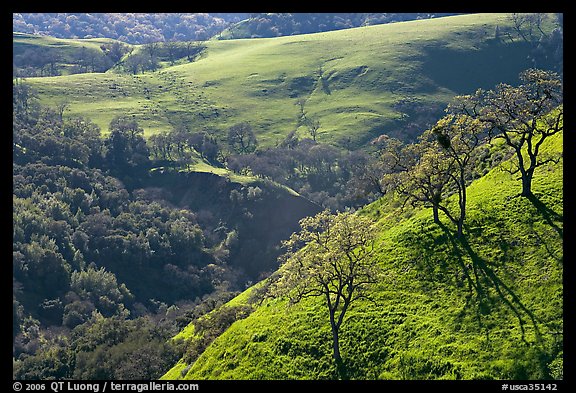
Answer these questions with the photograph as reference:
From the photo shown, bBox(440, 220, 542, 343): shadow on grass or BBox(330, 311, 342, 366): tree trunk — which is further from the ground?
BBox(440, 220, 542, 343): shadow on grass

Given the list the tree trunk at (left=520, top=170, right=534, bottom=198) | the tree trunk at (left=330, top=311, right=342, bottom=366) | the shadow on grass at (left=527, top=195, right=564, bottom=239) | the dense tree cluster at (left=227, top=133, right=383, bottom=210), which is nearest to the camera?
the tree trunk at (left=330, top=311, right=342, bottom=366)

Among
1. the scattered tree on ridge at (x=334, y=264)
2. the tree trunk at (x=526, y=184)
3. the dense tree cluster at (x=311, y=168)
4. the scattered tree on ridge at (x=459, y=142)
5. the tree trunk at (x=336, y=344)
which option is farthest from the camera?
the dense tree cluster at (x=311, y=168)

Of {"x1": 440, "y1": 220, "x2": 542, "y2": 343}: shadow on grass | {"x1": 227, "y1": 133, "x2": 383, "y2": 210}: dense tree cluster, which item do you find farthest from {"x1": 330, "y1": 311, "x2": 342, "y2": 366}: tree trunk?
{"x1": 227, "y1": 133, "x2": 383, "y2": 210}: dense tree cluster

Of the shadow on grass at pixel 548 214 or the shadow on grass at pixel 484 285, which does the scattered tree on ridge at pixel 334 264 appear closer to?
the shadow on grass at pixel 484 285

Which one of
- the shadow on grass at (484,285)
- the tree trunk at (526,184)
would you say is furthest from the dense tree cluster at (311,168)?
the shadow on grass at (484,285)

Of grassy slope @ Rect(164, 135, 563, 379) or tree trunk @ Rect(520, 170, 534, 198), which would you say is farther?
tree trunk @ Rect(520, 170, 534, 198)

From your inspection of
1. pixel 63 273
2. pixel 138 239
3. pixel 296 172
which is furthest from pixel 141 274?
pixel 296 172

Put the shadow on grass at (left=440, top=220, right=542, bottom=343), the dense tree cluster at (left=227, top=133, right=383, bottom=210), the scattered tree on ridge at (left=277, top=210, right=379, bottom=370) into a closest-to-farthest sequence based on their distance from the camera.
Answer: the shadow on grass at (left=440, top=220, right=542, bottom=343), the scattered tree on ridge at (left=277, top=210, right=379, bottom=370), the dense tree cluster at (left=227, top=133, right=383, bottom=210)

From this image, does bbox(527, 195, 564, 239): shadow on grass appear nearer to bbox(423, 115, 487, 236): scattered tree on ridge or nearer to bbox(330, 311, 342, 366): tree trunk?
bbox(423, 115, 487, 236): scattered tree on ridge
